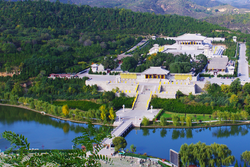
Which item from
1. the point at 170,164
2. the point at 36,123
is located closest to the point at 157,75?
the point at 36,123

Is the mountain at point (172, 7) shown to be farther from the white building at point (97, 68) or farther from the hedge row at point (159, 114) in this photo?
the hedge row at point (159, 114)

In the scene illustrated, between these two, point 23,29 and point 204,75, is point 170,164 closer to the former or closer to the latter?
point 204,75

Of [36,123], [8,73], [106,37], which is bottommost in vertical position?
[36,123]

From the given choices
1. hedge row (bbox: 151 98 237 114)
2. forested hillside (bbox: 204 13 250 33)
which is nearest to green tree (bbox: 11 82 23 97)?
hedge row (bbox: 151 98 237 114)

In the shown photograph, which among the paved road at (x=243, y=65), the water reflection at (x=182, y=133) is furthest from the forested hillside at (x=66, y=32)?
the water reflection at (x=182, y=133)

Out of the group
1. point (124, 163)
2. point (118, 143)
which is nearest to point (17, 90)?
point (118, 143)

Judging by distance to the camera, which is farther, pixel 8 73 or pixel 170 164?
pixel 8 73
